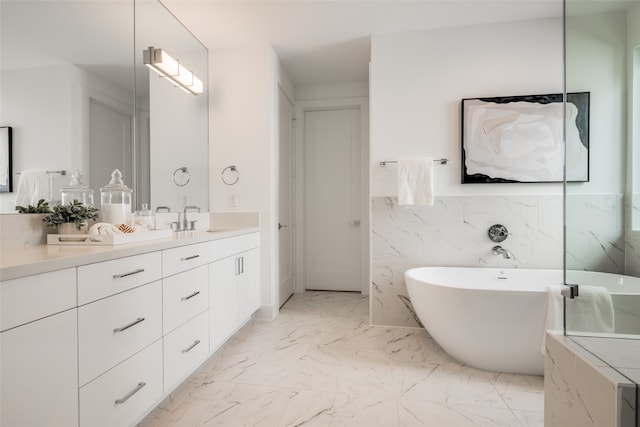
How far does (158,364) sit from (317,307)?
198 cm

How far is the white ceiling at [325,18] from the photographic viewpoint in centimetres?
224

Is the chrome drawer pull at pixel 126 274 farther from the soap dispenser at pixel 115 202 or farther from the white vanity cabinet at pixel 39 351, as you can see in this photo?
the soap dispenser at pixel 115 202

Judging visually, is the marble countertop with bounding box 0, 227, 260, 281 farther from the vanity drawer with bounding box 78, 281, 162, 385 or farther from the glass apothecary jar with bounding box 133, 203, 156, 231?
the glass apothecary jar with bounding box 133, 203, 156, 231

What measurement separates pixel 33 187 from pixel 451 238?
2.71 meters

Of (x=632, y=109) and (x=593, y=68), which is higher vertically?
(x=593, y=68)

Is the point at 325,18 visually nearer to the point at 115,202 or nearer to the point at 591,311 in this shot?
the point at 115,202

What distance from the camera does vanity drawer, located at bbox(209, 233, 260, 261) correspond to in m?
1.96

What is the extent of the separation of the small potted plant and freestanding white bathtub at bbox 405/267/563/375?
1969mm

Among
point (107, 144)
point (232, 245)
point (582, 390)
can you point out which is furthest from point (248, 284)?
point (582, 390)

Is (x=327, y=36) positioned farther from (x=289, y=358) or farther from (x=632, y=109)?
(x=289, y=358)

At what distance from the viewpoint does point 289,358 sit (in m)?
2.07

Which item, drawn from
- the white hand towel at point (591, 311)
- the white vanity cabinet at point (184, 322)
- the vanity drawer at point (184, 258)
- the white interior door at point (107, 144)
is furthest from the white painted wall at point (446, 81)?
the white interior door at point (107, 144)

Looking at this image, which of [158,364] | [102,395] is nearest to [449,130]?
[158,364]

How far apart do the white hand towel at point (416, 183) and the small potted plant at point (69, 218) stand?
2.08 metres
